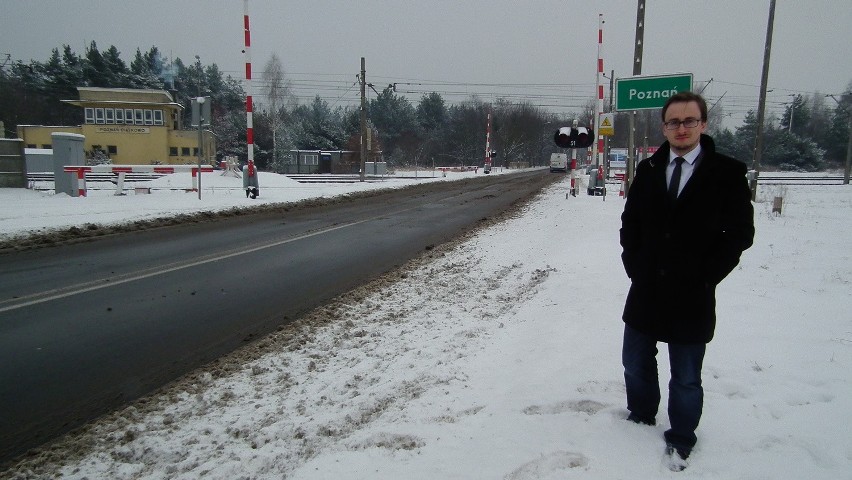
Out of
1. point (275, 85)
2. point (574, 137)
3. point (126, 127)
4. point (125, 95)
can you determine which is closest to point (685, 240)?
point (574, 137)

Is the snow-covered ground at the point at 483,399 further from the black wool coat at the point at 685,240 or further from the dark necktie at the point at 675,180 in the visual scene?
the dark necktie at the point at 675,180

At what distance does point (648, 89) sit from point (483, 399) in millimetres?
8279

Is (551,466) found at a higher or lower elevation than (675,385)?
lower

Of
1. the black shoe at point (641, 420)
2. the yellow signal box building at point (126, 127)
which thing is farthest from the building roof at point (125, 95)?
the black shoe at point (641, 420)

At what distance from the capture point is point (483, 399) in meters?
3.50

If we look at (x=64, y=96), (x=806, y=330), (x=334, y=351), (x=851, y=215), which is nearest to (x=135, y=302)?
(x=334, y=351)

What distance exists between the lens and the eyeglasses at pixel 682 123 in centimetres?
264

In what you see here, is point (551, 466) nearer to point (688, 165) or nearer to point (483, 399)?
point (483, 399)

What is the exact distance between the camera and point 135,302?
19.4 ft

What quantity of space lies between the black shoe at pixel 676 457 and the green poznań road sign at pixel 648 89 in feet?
26.4

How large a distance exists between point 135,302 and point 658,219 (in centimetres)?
564

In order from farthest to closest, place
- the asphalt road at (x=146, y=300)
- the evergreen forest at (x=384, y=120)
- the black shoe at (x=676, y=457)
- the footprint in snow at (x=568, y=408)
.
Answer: the evergreen forest at (x=384, y=120), the asphalt road at (x=146, y=300), the footprint in snow at (x=568, y=408), the black shoe at (x=676, y=457)

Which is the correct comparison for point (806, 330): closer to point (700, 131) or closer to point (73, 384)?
point (700, 131)

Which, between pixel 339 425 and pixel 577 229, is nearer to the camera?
pixel 339 425
